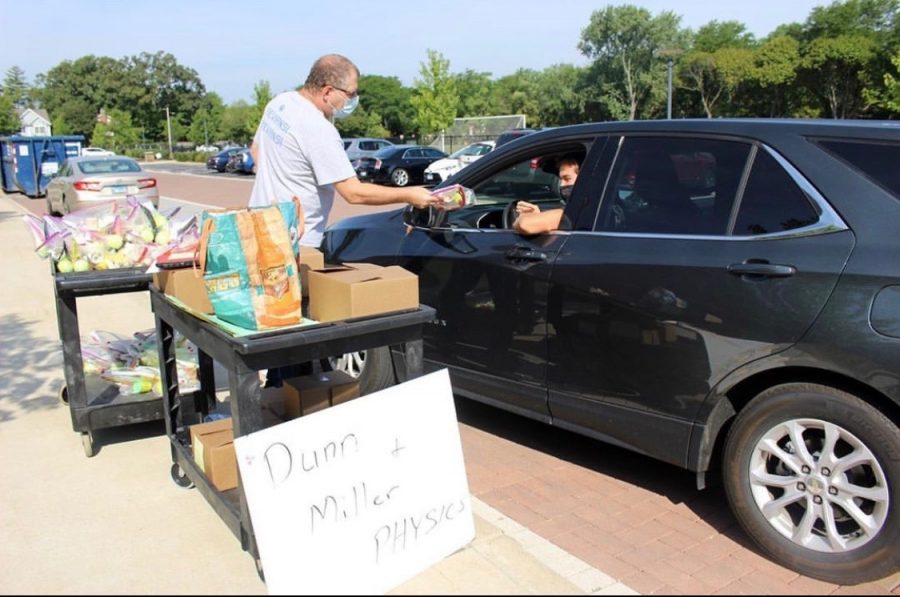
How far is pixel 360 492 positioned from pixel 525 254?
163cm

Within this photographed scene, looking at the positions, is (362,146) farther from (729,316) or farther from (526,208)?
(729,316)

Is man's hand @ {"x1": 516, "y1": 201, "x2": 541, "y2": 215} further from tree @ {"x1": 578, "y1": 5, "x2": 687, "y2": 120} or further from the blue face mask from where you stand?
tree @ {"x1": 578, "y1": 5, "x2": 687, "y2": 120}

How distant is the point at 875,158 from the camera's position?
9.71 feet

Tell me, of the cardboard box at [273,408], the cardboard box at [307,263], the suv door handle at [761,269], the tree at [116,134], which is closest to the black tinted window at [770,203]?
the suv door handle at [761,269]

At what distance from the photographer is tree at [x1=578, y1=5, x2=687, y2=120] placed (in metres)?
72.0

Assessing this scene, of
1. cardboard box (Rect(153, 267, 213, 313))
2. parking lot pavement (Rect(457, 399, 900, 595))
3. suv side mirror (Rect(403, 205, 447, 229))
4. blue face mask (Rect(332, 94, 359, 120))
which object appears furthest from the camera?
suv side mirror (Rect(403, 205, 447, 229))

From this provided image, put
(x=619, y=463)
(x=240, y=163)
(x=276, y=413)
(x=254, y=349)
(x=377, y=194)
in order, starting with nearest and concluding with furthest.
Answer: (x=254, y=349) < (x=276, y=413) < (x=377, y=194) < (x=619, y=463) < (x=240, y=163)

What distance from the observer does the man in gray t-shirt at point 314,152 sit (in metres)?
3.68

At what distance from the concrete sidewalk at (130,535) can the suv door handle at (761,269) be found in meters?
1.32

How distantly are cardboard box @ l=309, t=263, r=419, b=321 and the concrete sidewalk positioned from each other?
3.20 feet

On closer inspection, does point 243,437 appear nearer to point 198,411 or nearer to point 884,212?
point 198,411

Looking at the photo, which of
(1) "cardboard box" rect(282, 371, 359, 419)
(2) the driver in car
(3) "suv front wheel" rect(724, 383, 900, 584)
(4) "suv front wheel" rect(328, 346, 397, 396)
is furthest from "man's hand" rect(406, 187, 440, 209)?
(3) "suv front wheel" rect(724, 383, 900, 584)

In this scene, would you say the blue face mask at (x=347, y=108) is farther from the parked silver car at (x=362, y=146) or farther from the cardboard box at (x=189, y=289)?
the parked silver car at (x=362, y=146)

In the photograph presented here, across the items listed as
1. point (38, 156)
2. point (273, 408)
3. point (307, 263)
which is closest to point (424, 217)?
point (307, 263)
